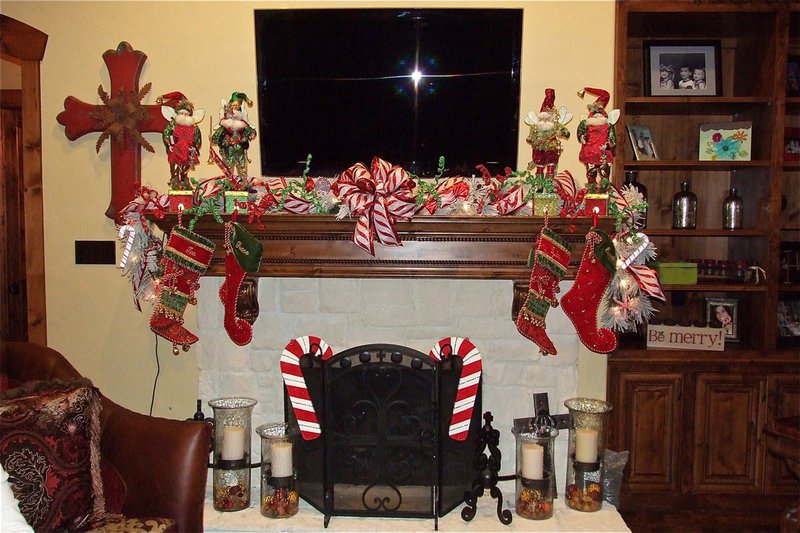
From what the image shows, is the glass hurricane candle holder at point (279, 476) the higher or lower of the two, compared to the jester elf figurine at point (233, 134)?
lower

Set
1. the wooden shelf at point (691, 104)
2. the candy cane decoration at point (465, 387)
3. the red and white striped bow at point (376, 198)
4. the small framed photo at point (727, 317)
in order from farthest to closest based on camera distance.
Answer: the small framed photo at point (727, 317)
the wooden shelf at point (691, 104)
the candy cane decoration at point (465, 387)
the red and white striped bow at point (376, 198)

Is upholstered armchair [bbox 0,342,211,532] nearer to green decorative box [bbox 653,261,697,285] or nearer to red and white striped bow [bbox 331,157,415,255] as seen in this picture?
red and white striped bow [bbox 331,157,415,255]

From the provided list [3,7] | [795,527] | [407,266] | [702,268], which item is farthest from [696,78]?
[3,7]

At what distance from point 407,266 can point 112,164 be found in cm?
132

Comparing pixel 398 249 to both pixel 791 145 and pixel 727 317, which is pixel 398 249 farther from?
pixel 791 145

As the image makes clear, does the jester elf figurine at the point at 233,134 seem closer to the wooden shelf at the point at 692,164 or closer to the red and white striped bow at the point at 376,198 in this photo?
the red and white striped bow at the point at 376,198

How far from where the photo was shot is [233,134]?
2133mm

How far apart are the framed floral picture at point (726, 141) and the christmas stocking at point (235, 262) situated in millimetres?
1957

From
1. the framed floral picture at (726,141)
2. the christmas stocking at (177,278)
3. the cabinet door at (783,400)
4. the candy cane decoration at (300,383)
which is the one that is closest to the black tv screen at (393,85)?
the christmas stocking at (177,278)

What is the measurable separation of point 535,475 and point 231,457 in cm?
108

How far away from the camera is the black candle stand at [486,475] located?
6.88 ft

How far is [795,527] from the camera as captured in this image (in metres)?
1.61

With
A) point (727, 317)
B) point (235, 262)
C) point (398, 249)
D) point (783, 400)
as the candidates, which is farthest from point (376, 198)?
point (783, 400)

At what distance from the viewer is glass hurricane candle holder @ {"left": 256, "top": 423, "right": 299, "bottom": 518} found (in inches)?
84.0
